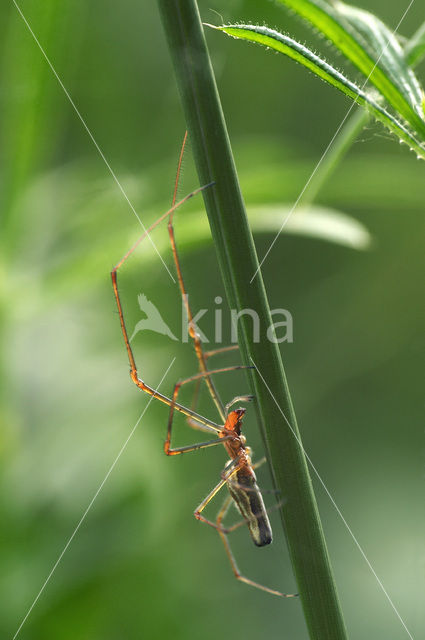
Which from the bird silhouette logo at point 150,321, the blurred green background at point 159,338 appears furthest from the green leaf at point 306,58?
the bird silhouette logo at point 150,321

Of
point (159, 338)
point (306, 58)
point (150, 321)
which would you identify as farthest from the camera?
point (159, 338)

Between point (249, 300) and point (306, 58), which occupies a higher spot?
point (306, 58)

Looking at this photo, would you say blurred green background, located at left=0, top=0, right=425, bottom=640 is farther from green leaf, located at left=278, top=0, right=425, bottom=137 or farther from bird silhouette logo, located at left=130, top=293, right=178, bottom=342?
green leaf, located at left=278, top=0, right=425, bottom=137

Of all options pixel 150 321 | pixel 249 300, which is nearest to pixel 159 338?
pixel 150 321

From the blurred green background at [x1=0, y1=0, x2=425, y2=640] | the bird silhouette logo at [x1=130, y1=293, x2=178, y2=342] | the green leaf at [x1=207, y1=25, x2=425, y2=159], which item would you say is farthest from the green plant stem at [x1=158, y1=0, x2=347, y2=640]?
the bird silhouette logo at [x1=130, y1=293, x2=178, y2=342]

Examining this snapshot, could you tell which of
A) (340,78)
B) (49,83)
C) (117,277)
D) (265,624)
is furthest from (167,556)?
(340,78)

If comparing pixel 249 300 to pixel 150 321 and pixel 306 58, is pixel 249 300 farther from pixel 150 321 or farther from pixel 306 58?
pixel 150 321

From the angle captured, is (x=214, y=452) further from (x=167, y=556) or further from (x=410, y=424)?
(x=410, y=424)
